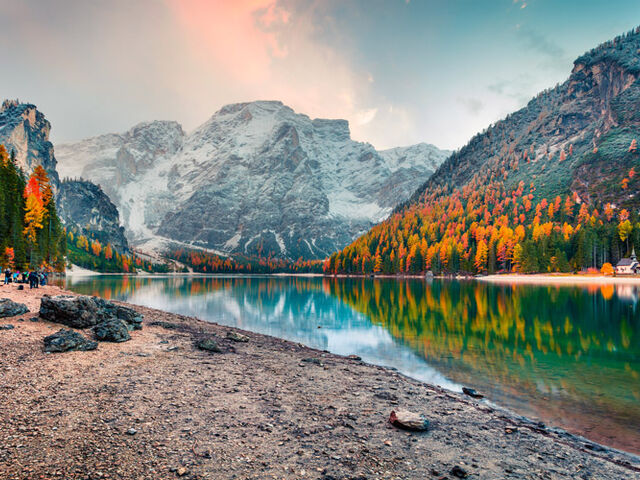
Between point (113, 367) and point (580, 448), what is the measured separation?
17629 mm

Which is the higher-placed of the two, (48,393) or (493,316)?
(48,393)

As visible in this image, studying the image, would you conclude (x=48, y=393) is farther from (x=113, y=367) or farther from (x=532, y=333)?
(x=532, y=333)

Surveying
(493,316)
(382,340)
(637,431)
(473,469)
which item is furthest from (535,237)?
(473,469)

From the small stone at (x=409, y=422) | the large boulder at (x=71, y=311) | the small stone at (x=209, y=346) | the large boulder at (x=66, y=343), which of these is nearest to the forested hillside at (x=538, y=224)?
the small stone at (x=209, y=346)

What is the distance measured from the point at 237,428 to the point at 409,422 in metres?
5.29

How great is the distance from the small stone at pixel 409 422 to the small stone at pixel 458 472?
7.40 ft

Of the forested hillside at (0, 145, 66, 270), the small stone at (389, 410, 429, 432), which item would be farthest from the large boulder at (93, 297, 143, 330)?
the forested hillside at (0, 145, 66, 270)

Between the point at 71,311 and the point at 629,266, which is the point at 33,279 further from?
the point at 629,266

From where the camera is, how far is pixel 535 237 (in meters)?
126

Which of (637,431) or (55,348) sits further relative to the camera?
(55,348)

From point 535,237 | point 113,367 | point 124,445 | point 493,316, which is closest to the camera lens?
point 124,445

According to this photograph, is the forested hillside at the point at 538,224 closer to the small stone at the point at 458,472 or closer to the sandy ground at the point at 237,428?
the sandy ground at the point at 237,428

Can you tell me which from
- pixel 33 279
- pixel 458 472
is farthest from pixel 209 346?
pixel 33 279

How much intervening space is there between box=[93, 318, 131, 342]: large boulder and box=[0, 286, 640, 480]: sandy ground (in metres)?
2.00
